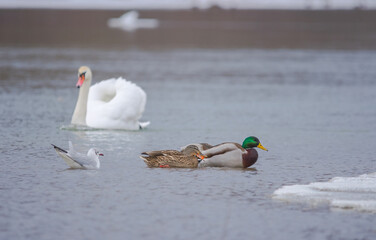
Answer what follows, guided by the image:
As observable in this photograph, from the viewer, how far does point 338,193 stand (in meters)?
10.6

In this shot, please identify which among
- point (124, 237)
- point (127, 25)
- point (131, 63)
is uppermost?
point (127, 25)

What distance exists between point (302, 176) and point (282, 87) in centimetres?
1669

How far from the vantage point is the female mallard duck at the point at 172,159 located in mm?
12523

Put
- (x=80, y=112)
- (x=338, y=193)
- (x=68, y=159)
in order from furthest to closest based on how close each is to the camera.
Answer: (x=80, y=112) < (x=68, y=159) < (x=338, y=193)

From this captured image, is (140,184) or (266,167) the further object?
(266,167)

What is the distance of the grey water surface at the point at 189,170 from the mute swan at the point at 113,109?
418 mm

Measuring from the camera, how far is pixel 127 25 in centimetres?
12406

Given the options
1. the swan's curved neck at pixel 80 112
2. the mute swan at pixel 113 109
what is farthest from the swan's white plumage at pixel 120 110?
the swan's curved neck at pixel 80 112

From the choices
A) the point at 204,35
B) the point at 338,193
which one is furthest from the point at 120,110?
the point at 204,35

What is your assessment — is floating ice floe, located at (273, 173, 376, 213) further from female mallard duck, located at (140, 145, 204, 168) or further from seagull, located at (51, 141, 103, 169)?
seagull, located at (51, 141, 103, 169)

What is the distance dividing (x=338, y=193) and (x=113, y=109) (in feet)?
23.8

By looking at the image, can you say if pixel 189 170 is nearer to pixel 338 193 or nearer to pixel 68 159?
pixel 68 159

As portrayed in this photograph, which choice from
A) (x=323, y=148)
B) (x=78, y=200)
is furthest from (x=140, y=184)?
(x=323, y=148)

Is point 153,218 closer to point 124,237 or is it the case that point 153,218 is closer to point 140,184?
point 124,237
